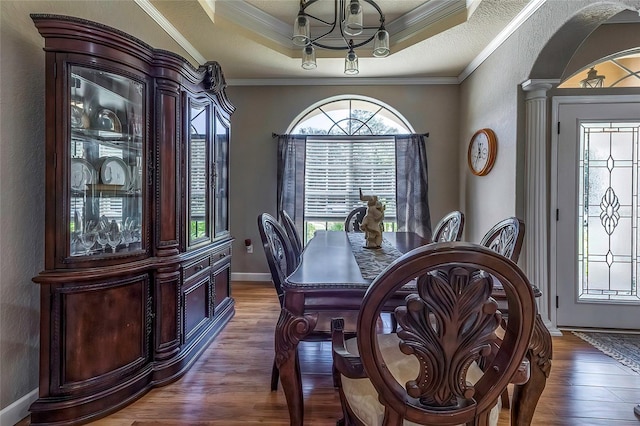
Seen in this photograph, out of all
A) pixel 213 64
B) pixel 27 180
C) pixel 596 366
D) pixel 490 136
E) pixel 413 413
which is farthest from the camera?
Result: pixel 490 136

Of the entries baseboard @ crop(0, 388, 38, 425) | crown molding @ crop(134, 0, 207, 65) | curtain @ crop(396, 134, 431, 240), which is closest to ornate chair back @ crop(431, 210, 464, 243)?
curtain @ crop(396, 134, 431, 240)

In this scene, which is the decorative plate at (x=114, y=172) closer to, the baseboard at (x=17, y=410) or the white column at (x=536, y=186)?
the baseboard at (x=17, y=410)

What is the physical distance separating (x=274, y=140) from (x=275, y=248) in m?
2.73

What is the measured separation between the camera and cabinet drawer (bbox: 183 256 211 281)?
2176 millimetres

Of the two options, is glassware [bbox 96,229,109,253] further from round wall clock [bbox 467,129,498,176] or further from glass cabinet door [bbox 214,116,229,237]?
round wall clock [bbox 467,129,498,176]

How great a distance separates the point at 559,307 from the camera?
9.30 feet

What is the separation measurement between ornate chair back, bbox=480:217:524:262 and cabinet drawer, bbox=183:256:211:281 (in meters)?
1.93

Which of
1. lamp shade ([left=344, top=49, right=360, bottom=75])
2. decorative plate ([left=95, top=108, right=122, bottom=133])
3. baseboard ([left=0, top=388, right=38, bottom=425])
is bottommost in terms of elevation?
baseboard ([left=0, top=388, right=38, bottom=425])

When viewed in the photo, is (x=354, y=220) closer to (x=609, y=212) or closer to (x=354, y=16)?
(x=354, y=16)

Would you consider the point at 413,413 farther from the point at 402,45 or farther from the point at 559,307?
the point at 402,45

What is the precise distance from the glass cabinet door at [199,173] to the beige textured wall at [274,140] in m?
1.72

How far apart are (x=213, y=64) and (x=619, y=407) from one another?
3.48 m

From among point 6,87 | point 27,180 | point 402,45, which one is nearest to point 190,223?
point 27,180

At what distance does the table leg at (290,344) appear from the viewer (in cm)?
120
